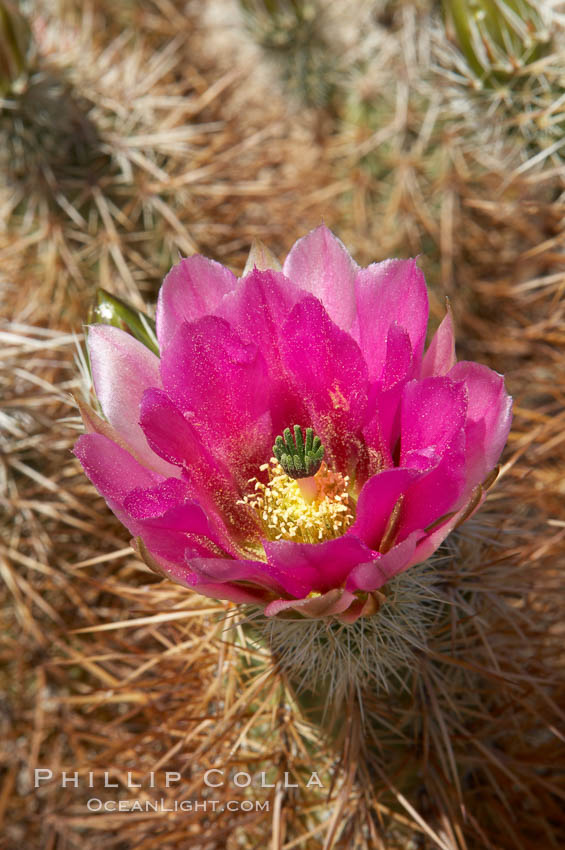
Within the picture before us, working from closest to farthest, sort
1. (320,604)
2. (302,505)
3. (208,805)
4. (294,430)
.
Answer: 1. (320,604)
2. (294,430)
3. (302,505)
4. (208,805)

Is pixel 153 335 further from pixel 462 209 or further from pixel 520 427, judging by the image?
pixel 462 209

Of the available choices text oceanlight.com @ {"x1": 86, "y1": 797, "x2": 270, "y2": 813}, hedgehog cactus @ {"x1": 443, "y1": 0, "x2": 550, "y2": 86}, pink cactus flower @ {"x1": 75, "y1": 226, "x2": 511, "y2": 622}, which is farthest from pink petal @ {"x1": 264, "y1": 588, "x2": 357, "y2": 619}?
hedgehog cactus @ {"x1": 443, "y1": 0, "x2": 550, "y2": 86}

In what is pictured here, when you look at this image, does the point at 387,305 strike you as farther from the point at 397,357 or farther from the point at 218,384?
the point at 218,384

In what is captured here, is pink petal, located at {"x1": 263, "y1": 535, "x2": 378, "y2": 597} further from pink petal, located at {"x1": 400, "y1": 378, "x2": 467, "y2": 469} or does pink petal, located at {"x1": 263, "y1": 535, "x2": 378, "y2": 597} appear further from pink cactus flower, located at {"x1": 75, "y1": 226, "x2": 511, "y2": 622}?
pink petal, located at {"x1": 400, "y1": 378, "x2": 467, "y2": 469}

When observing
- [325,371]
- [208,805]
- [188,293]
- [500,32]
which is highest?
[500,32]

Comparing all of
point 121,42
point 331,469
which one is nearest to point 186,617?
point 331,469

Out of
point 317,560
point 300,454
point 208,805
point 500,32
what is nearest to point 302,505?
point 300,454
